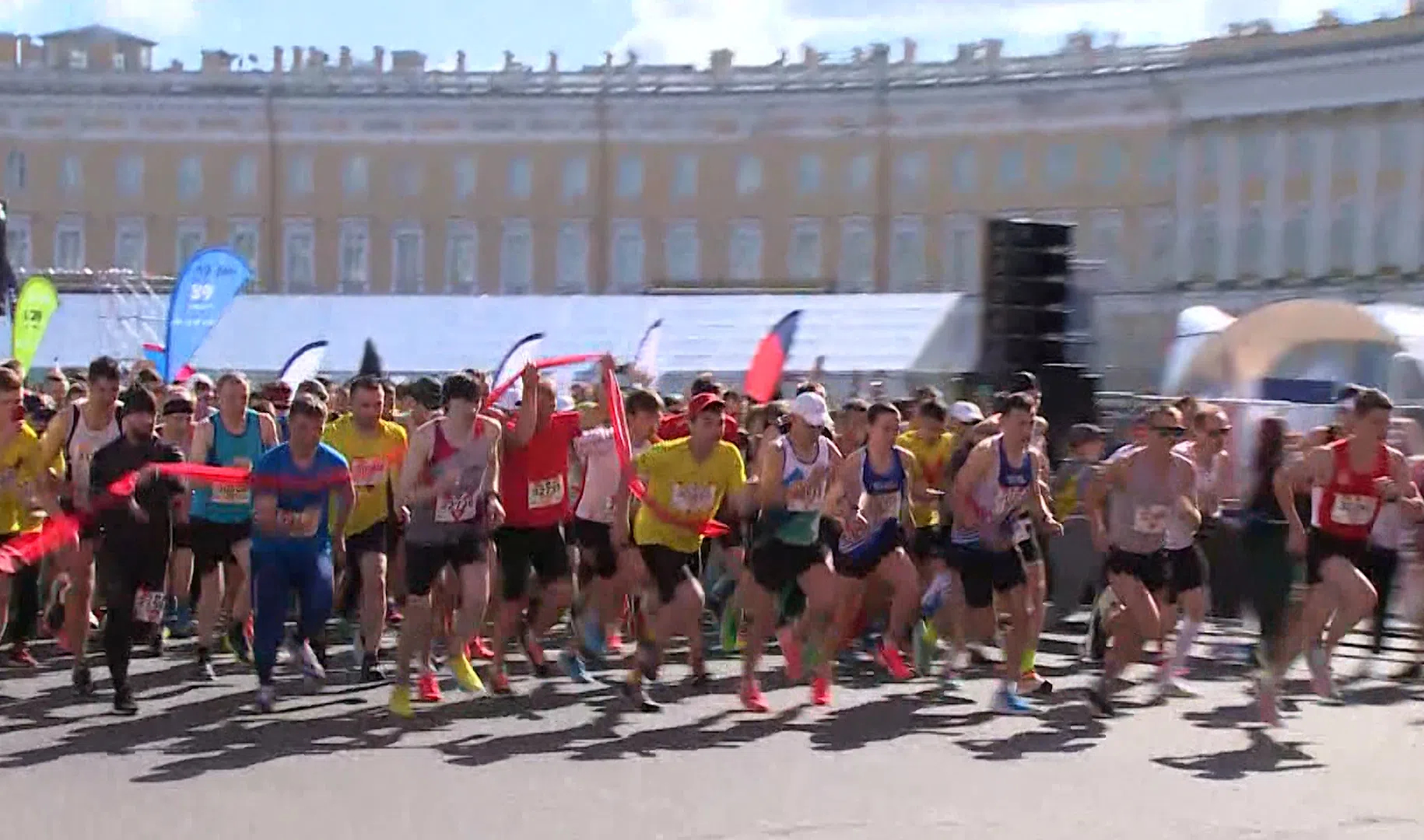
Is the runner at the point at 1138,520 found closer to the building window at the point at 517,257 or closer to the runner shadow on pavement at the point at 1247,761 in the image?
the runner shadow on pavement at the point at 1247,761

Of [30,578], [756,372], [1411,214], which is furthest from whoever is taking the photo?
[1411,214]

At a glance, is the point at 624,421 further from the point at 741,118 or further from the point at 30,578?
the point at 741,118

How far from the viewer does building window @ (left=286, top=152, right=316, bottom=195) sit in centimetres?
8256

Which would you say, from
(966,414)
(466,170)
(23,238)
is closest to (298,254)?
(466,170)

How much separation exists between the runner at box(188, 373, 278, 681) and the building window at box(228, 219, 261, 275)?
69083 millimetres

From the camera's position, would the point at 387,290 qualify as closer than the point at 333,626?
No

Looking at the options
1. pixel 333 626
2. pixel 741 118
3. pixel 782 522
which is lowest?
pixel 333 626

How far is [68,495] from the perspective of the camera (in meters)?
13.2

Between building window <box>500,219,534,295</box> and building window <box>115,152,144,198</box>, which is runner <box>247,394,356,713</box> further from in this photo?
building window <box>115,152,144,198</box>

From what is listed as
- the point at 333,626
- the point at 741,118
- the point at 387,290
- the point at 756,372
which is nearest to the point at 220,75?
the point at 387,290

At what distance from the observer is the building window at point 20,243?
271 ft

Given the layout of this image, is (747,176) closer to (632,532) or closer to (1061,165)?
(1061,165)

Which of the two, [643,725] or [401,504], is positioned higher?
[401,504]

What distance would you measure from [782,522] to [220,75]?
71873 millimetres
